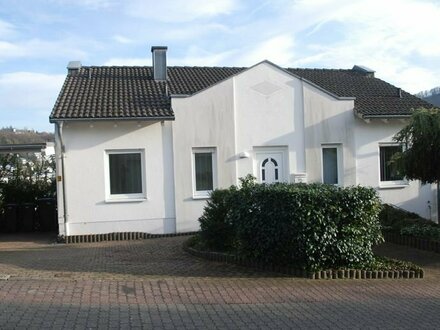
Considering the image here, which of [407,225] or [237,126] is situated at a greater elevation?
[237,126]

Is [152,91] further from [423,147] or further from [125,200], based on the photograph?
[423,147]

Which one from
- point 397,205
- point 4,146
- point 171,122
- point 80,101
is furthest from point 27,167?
point 397,205

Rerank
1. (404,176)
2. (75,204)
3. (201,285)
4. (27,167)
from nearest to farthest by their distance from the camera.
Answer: (201,285) < (404,176) < (75,204) < (27,167)

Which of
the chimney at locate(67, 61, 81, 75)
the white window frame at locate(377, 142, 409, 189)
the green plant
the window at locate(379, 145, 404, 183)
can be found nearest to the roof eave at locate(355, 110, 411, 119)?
the white window frame at locate(377, 142, 409, 189)

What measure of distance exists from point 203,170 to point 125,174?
2.33 metres

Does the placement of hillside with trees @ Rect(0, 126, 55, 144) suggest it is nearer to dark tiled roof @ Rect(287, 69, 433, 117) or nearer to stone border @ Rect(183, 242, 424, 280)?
dark tiled roof @ Rect(287, 69, 433, 117)

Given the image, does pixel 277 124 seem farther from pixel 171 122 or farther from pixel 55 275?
pixel 55 275

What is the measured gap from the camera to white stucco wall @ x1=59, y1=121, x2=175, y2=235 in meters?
15.3

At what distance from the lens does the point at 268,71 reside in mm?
16672

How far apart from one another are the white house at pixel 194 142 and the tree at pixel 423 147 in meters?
4.07

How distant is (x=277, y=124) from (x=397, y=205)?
496 centimetres

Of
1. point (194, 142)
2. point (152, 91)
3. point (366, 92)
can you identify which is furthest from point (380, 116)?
point (152, 91)

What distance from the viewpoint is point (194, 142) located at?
16062mm

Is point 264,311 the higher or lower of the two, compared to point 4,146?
lower
